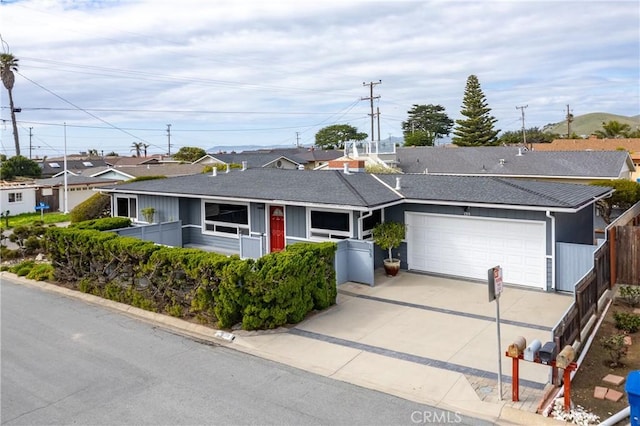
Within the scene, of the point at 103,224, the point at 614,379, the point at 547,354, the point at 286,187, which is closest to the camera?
the point at 547,354

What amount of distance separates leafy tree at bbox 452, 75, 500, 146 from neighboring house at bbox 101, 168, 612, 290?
53.0m

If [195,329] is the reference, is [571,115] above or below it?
above

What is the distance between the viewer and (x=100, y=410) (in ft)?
25.5

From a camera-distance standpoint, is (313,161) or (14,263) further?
(313,161)

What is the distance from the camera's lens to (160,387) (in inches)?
334

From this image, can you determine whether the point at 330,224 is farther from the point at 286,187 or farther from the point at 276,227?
the point at 286,187

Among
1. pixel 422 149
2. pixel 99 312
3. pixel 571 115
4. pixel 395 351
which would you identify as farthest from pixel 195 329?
pixel 571 115

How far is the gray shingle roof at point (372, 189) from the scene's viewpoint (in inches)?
571

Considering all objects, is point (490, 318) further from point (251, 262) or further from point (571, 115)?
point (571, 115)

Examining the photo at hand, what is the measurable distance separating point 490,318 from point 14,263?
57.1 feet

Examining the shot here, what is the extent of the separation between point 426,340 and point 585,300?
3098 millimetres

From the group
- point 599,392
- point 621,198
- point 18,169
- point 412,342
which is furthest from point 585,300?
point 18,169

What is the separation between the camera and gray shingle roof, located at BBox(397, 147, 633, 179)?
1209 inches

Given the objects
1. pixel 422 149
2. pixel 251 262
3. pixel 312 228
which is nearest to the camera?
pixel 251 262
